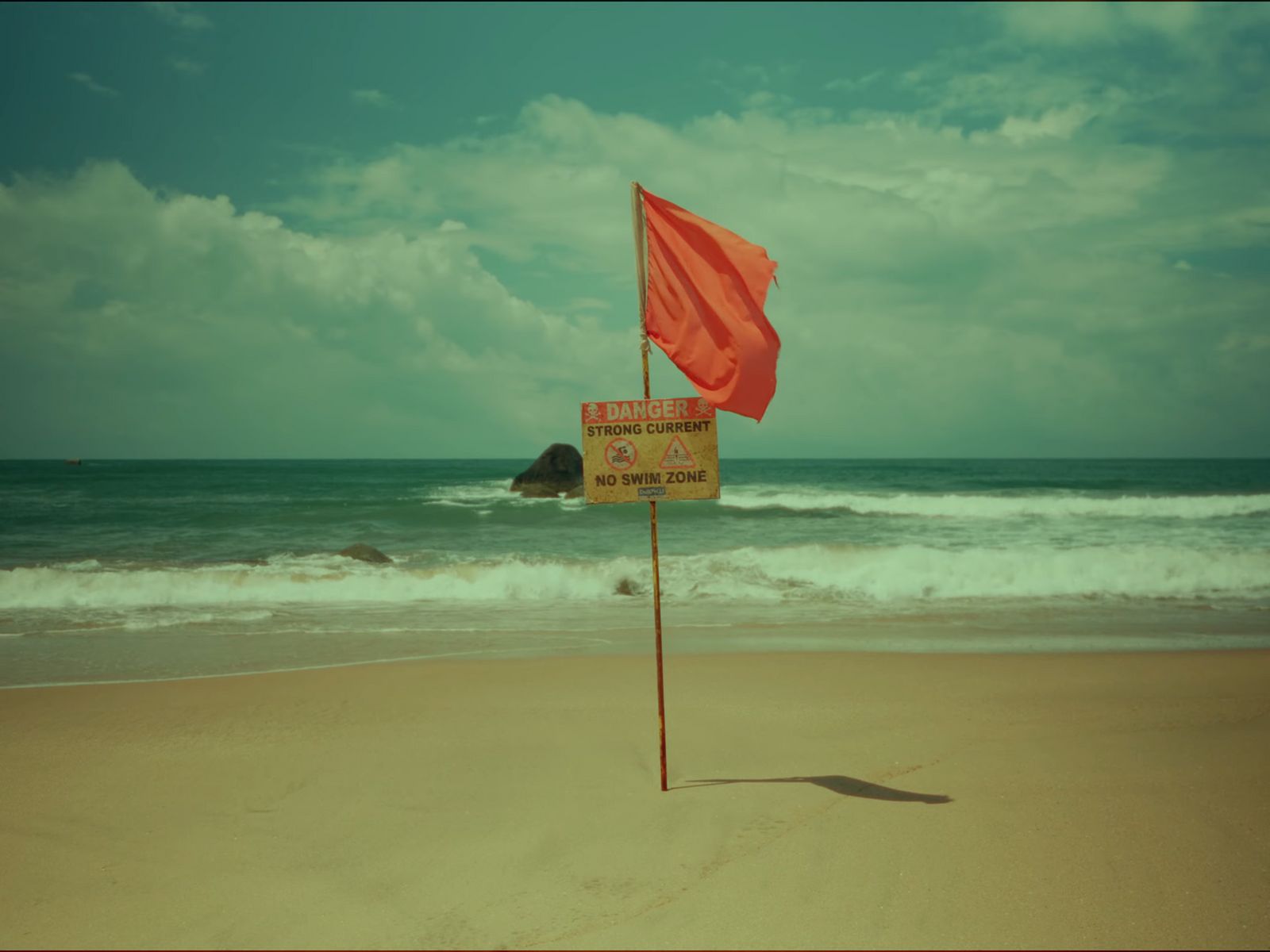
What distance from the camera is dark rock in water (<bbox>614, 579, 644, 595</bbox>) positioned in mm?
15188

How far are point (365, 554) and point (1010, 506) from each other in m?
28.6

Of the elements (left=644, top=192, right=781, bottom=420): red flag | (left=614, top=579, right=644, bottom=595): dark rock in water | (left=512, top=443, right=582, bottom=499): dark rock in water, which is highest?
(left=644, top=192, right=781, bottom=420): red flag

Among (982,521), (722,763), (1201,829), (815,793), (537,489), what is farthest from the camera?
(537,489)

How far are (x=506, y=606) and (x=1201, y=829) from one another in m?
10.4

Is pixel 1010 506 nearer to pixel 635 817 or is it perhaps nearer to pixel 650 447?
pixel 650 447

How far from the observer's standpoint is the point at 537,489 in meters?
38.1

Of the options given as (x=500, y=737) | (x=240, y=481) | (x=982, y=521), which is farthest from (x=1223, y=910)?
(x=240, y=481)

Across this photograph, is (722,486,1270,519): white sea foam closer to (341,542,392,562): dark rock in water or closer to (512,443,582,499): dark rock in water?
(512,443,582,499): dark rock in water

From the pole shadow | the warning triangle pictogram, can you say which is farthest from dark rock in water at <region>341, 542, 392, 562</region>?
the warning triangle pictogram

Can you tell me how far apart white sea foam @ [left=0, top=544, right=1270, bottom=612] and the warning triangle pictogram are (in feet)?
30.6

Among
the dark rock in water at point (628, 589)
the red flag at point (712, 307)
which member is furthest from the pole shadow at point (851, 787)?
the dark rock in water at point (628, 589)

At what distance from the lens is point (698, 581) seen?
1571cm

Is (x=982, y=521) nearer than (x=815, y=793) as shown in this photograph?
No

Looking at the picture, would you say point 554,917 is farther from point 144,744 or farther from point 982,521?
point 982,521
